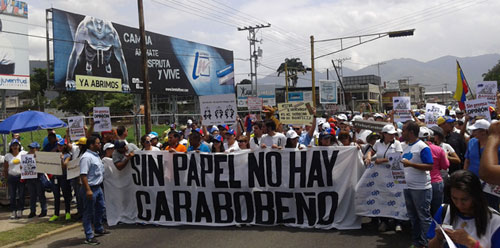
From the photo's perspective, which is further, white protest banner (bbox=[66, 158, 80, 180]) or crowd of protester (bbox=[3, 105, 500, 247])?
white protest banner (bbox=[66, 158, 80, 180])

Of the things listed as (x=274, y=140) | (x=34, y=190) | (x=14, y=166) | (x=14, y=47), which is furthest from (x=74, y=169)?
(x=14, y=47)

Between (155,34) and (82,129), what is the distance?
21143 mm

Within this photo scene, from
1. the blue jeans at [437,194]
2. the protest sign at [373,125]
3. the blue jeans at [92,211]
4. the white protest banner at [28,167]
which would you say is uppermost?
the protest sign at [373,125]

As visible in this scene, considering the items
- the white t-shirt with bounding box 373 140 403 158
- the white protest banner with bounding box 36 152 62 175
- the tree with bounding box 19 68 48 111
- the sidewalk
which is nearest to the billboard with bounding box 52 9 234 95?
the sidewalk

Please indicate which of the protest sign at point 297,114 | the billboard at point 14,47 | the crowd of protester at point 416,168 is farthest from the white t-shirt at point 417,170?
the billboard at point 14,47

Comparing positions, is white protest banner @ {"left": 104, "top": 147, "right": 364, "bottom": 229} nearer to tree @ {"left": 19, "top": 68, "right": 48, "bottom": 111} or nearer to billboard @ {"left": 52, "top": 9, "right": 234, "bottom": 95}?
billboard @ {"left": 52, "top": 9, "right": 234, "bottom": 95}

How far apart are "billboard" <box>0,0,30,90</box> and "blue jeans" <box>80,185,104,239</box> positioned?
14.4 m

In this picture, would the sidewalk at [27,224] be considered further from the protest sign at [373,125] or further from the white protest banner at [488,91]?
the white protest banner at [488,91]

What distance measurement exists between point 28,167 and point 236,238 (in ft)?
16.8

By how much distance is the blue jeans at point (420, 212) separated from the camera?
18.6 ft

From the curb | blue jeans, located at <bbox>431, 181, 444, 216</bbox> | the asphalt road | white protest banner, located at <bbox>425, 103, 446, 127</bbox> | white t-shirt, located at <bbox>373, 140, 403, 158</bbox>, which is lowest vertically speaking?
the curb

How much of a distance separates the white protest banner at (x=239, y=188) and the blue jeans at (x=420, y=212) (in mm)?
1509

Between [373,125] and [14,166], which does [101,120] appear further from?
[373,125]

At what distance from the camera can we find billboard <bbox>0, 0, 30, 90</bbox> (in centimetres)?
1889
